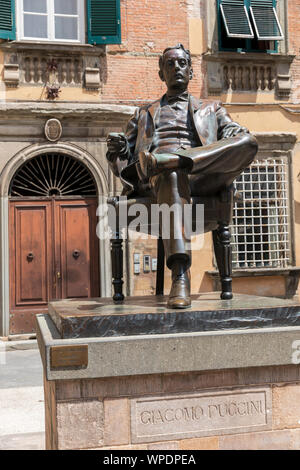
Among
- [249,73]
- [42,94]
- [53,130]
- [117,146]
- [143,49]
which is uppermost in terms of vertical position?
[143,49]

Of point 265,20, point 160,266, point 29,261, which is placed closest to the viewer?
point 160,266

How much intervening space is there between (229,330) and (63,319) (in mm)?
857

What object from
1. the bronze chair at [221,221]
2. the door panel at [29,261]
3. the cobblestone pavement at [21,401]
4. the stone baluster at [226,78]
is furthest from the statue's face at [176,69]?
the stone baluster at [226,78]

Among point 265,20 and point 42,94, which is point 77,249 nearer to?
point 42,94

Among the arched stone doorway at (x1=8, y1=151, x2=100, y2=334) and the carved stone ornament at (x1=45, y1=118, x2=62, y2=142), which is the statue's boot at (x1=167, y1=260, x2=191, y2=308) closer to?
the arched stone doorway at (x1=8, y1=151, x2=100, y2=334)

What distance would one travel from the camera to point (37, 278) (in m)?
11.0

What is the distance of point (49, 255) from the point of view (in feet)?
36.4

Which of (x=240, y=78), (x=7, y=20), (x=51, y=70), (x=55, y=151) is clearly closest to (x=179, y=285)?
(x=55, y=151)

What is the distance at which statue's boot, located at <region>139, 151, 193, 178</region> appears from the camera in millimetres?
3236

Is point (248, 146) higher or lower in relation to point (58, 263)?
higher

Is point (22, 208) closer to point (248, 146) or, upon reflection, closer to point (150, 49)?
point (150, 49)

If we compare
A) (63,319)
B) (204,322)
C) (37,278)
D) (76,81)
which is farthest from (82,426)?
(76,81)

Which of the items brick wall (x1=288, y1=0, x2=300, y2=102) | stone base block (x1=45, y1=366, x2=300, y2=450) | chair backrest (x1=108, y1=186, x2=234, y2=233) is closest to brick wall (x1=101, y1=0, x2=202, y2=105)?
brick wall (x1=288, y1=0, x2=300, y2=102)

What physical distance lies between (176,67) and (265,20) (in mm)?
8948
